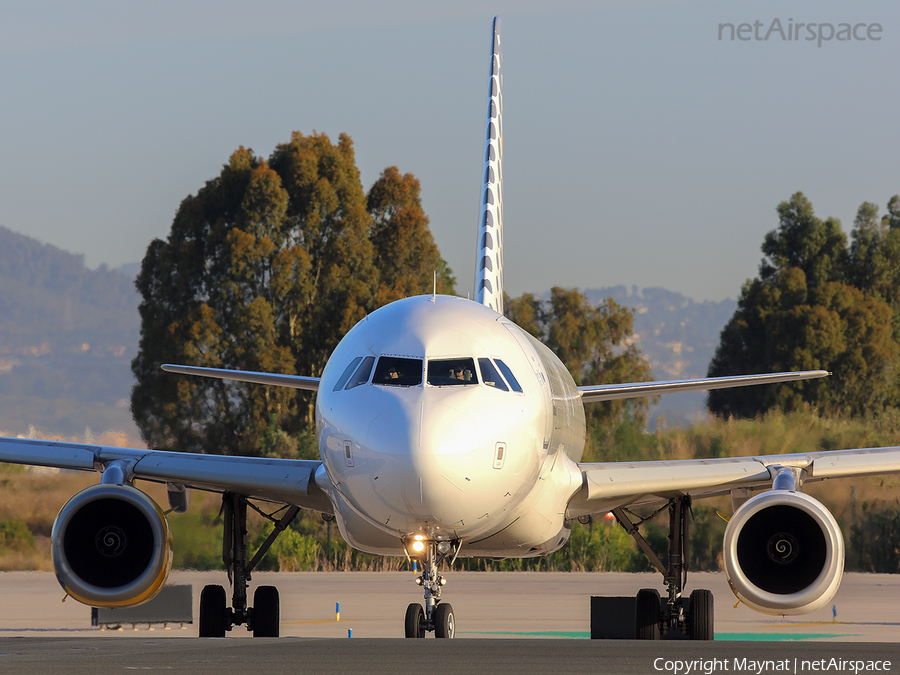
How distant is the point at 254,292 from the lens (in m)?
50.7

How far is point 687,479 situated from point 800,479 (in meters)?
1.33

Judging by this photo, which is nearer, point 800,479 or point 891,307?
point 800,479

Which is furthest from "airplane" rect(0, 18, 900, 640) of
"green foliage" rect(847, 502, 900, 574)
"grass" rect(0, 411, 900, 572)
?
"green foliage" rect(847, 502, 900, 574)

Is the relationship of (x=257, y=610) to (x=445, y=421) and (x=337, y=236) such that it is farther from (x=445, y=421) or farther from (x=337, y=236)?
(x=337, y=236)

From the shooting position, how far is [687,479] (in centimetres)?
1586

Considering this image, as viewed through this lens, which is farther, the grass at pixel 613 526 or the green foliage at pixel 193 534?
the grass at pixel 613 526

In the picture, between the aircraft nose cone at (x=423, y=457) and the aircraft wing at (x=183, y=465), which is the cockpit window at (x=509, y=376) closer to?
the aircraft nose cone at (x=423, y=457)

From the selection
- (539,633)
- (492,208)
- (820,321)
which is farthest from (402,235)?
(539,633)

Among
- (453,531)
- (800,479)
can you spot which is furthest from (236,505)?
(800,479)

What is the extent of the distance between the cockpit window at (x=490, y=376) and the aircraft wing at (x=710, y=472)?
11.5 ft

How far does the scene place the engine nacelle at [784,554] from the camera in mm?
13820

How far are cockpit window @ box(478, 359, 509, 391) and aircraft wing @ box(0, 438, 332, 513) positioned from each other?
3705 mm

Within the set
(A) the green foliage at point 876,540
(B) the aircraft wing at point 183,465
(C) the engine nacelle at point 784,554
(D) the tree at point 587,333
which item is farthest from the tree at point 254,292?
(C) the engine nacelle at point 784,554

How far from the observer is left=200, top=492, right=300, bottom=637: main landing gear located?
16812 mm
